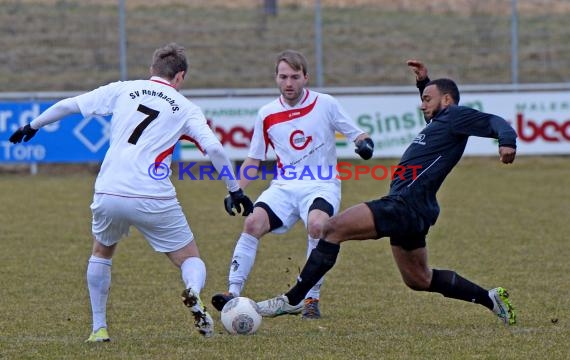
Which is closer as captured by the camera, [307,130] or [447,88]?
[447,88]

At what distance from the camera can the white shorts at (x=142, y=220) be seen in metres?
5.96

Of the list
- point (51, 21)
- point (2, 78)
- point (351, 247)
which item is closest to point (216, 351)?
point (351, 247)

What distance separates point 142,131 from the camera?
19.8 ft

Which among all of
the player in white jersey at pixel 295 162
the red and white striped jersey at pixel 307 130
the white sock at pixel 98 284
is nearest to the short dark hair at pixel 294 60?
the player in white jersey at pixel 295 162

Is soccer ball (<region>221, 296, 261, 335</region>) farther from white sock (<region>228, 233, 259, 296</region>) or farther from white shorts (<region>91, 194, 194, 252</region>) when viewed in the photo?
white sock (<region>228, 233, 259, 296</region>)

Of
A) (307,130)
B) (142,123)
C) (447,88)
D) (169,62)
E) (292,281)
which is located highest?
(169,62)

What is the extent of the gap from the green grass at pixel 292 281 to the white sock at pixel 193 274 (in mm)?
354

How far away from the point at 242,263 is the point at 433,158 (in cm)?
151

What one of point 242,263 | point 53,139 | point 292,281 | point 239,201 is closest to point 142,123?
point 239,201

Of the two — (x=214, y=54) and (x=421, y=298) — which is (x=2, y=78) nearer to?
(x=214, y=54)

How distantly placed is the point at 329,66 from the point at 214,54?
2415 mm

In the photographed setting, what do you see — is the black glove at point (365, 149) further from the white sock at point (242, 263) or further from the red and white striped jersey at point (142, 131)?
the red and white striped jersey at point (142, 131)

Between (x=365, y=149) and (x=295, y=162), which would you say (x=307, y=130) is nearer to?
(x=295, y=162)

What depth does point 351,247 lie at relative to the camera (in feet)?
36.0
